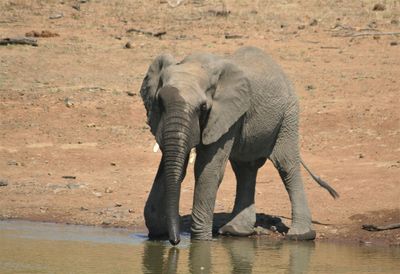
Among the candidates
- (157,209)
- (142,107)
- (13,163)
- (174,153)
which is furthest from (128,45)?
(174,153)

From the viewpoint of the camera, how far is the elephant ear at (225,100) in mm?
11477

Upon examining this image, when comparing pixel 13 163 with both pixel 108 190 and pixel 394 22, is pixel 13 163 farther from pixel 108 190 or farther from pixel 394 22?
pixel 394 22

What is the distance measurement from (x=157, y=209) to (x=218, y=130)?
1015mm

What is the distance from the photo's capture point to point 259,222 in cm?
1330

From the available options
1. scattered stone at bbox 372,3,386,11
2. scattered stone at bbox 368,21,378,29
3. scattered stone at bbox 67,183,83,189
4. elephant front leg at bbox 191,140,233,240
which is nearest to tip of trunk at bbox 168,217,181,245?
elephant front leg at bbox 191,140,233,240

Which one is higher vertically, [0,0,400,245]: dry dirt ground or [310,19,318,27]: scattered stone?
[310,19,318,27]: scattered stone

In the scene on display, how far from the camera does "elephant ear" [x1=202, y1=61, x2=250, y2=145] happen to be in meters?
11.5

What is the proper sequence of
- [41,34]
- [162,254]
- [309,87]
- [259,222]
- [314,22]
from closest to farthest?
[162,254] → [259,222] → [309,87] → [41,34] → [314,22]

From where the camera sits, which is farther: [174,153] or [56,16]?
[56,16]

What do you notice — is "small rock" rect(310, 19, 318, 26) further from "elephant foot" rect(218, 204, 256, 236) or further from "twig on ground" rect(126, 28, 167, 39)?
"elephant foot" rect(218, 204, 256, 236)

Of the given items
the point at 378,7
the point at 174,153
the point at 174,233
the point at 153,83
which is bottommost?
the point at 174,233

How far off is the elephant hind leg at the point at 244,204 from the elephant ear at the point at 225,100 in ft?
4.14

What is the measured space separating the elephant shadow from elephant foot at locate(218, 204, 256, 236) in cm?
16

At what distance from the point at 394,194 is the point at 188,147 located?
399 centimetres
